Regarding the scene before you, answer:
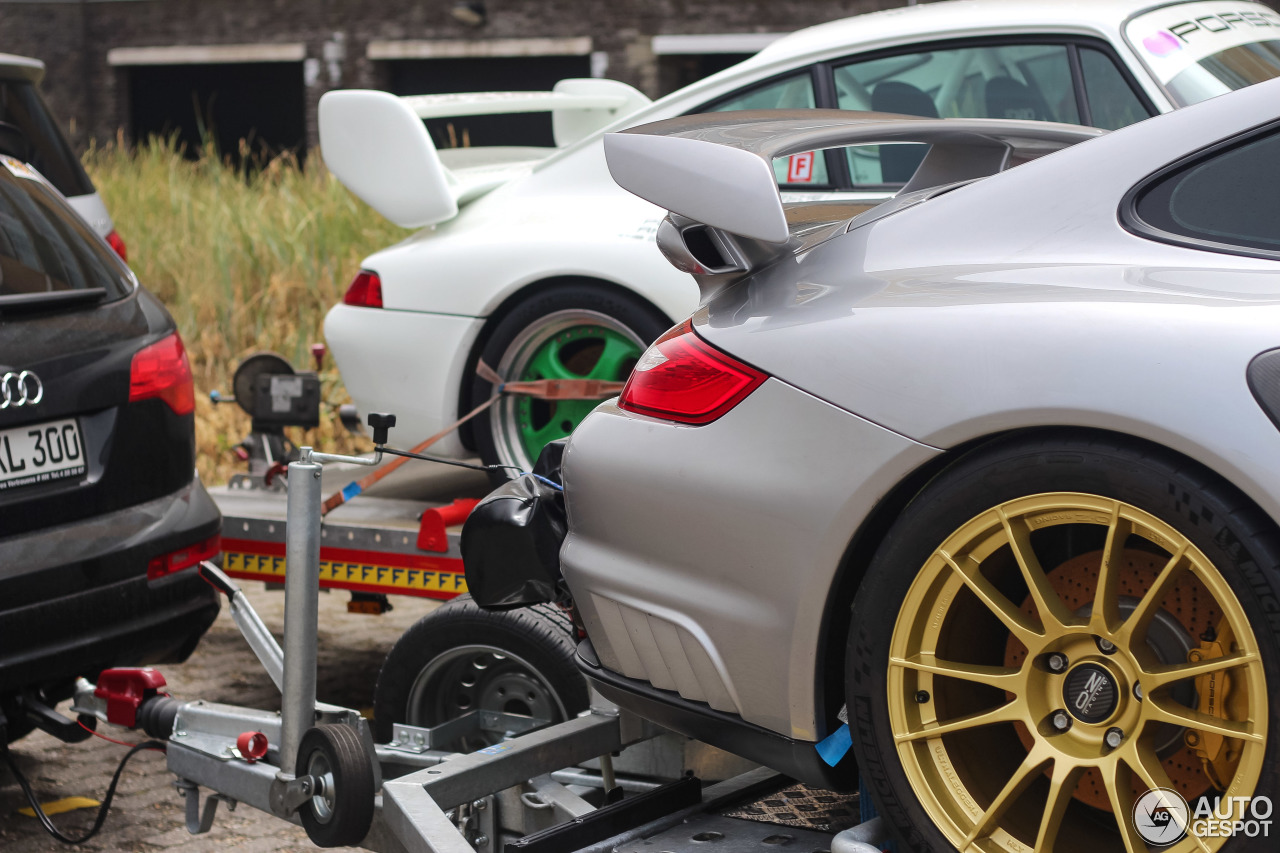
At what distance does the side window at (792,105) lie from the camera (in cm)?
441

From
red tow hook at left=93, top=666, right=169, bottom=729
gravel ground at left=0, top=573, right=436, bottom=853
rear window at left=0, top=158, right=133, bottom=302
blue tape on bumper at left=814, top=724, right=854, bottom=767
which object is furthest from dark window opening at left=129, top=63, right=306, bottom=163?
blue tape on bumper at left=814, top=724, right=854, bottom=767

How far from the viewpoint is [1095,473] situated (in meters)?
1.87

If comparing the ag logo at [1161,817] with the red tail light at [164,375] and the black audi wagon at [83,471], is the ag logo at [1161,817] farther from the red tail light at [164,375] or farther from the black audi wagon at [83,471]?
the red tail light at [164,375]

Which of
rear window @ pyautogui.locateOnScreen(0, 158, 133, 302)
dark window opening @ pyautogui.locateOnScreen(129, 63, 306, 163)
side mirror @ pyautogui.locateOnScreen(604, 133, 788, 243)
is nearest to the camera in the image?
side mirror @ pyautogui.locateOnScreen(604, 133, 788, 243)

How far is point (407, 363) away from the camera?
466 centimetres

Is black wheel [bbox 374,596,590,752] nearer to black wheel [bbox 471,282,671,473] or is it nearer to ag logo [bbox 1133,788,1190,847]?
black wheel [bbox 471,282,671,473]

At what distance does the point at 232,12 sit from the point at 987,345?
20639 mm

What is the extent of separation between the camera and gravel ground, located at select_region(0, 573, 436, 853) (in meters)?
3.55

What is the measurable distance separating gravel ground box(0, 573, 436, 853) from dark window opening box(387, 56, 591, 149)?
41.8 ft

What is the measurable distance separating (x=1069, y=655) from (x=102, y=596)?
228cm

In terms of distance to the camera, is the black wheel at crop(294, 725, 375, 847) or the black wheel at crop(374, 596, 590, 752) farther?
the black wheel at crop(374, 596, 590, 752)

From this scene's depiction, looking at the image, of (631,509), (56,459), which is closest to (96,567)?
(56,459)

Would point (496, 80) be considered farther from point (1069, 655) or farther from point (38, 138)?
point (1069, 655)

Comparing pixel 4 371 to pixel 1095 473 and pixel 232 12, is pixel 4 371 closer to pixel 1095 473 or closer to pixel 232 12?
pixel 1095 473
